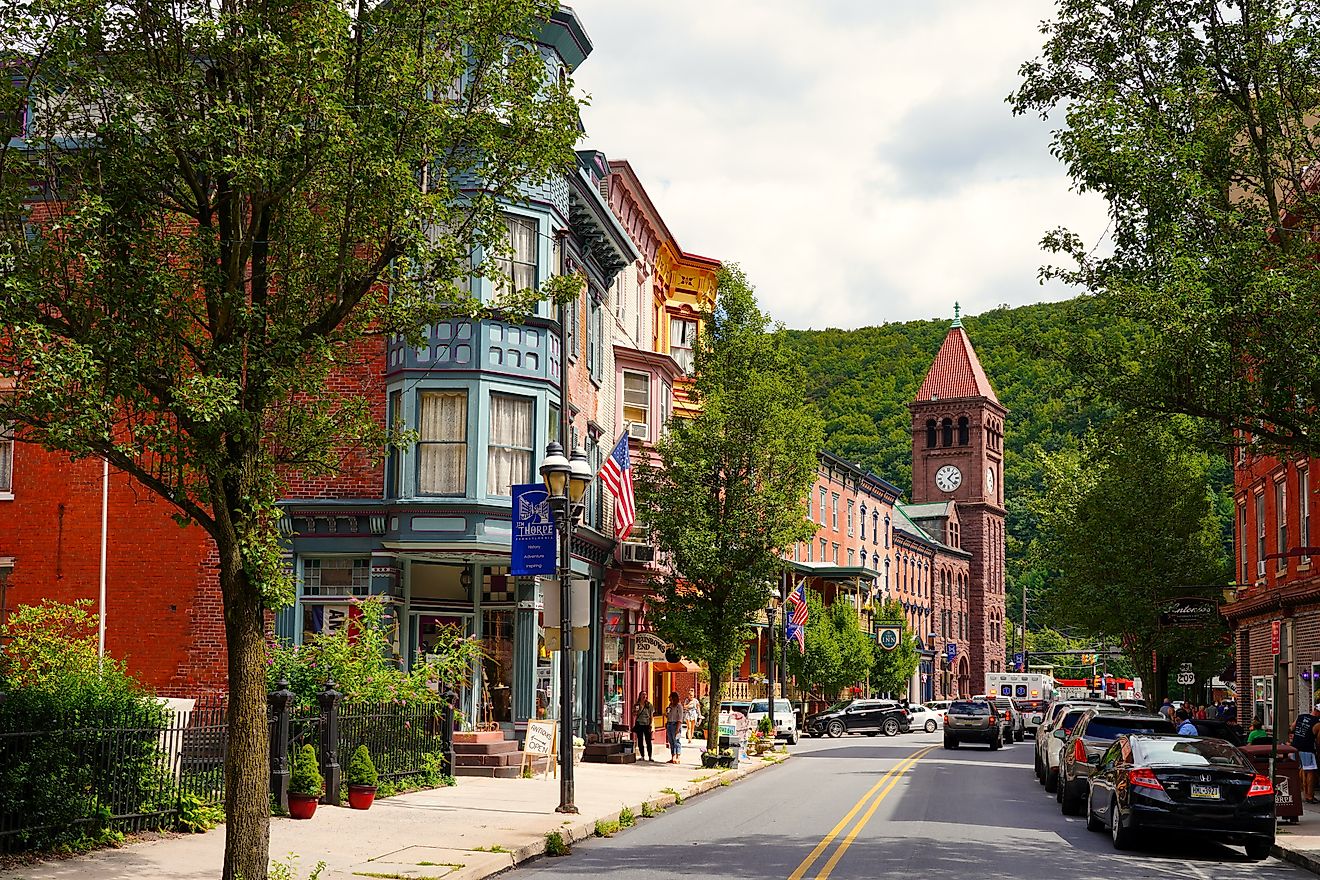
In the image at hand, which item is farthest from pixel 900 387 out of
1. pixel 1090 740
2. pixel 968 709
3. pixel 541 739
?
pixel 1090 740

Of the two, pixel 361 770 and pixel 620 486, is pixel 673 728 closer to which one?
pixel 620 486

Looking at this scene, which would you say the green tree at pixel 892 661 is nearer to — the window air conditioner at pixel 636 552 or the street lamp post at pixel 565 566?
the window air conditioner at pixel 636 552

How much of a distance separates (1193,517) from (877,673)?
30879 mm

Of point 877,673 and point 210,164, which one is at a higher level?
point 210,164

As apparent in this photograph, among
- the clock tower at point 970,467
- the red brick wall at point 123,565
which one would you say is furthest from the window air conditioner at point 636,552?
the clock tower at point 970,467

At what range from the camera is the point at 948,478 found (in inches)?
4710

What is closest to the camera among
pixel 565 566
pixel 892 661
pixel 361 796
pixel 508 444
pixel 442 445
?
pixel 361 796

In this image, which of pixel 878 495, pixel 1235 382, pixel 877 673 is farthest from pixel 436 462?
pixel 878 495

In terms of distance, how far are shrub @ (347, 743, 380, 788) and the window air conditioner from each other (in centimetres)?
1854

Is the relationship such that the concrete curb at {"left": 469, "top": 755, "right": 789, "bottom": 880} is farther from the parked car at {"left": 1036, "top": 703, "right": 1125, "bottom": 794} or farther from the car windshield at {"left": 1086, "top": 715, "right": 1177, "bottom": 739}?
the car windshield at {"left": 1086, "top": 715, "right": 1177, "bottom": 739}

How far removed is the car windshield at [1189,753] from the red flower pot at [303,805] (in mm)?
10291

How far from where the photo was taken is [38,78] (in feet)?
40.2

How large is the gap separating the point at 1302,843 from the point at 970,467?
101577 mm

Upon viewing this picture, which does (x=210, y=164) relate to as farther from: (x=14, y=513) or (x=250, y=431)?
(x=14, y=513)
